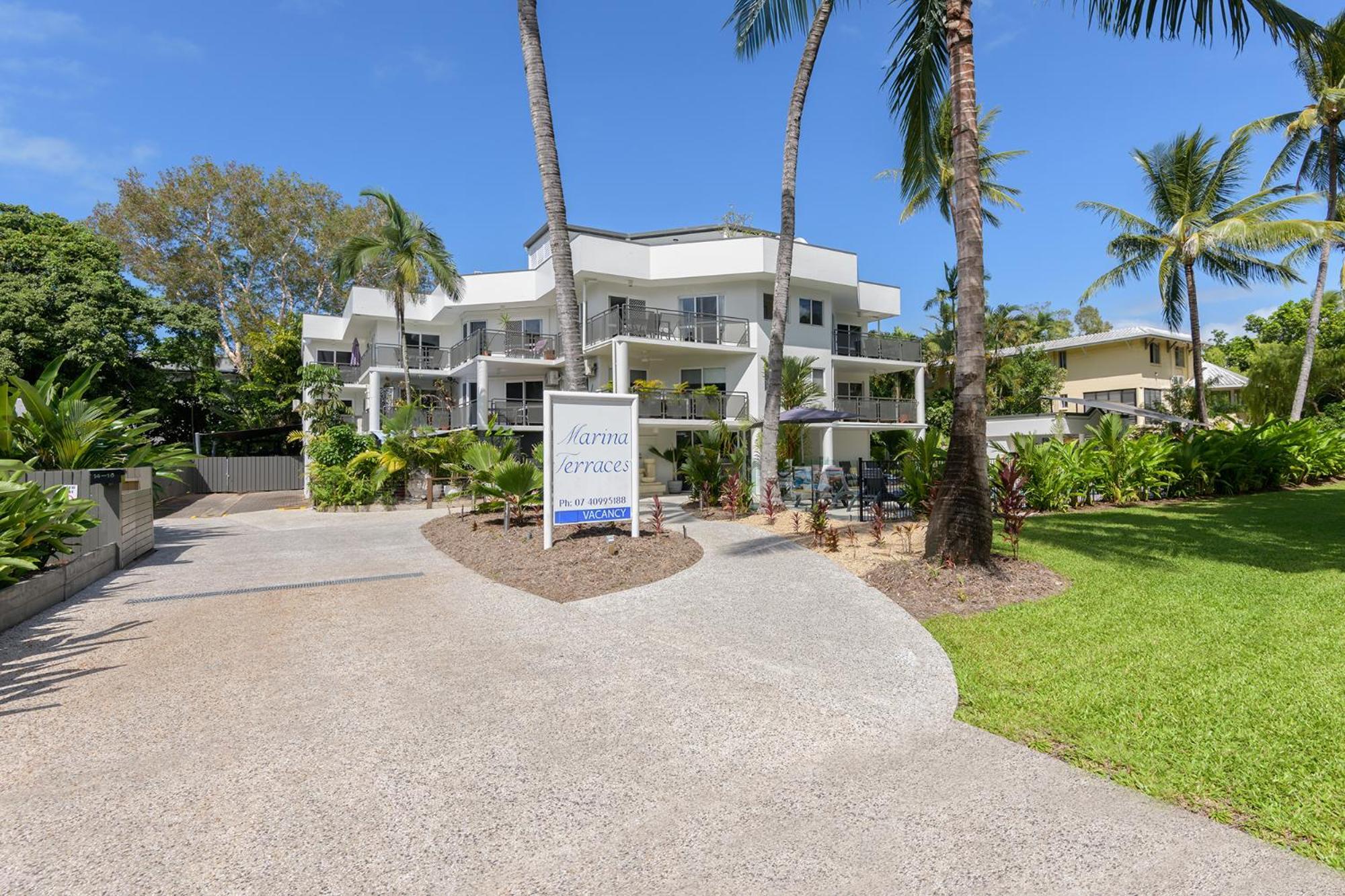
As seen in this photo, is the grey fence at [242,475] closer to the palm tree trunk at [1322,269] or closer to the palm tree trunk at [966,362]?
the palm tree trunk at [966,362]

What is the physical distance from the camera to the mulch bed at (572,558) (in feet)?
25.1

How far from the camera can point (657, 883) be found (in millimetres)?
2479

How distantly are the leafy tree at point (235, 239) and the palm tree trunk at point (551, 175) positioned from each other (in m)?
24.6

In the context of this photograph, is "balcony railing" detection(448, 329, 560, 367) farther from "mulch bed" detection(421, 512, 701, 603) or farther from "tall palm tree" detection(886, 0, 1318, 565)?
"tall palm tree" detection(886, 0, 1318, 565)

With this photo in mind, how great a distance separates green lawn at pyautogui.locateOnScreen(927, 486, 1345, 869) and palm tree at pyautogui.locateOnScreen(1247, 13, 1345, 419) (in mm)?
19102

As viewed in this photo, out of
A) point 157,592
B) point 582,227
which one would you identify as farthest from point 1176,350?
point 157,592

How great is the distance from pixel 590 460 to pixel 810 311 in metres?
17.5

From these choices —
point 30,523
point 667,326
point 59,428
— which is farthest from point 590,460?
point 667,326

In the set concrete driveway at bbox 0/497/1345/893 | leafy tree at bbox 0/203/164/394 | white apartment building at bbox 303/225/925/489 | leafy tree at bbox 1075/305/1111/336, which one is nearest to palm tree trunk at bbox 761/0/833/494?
white apartment building at bbox 303/225/925/489

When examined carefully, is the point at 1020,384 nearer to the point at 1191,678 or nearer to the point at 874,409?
the point at 874,409

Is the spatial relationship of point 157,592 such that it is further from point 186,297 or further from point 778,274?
point 186,297

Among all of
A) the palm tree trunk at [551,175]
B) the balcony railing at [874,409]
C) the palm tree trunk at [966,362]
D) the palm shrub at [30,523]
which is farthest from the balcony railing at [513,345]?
the palm tree trunk at [966,362]

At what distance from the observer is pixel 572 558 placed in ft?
27.9

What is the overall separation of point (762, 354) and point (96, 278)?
74.9 feet
